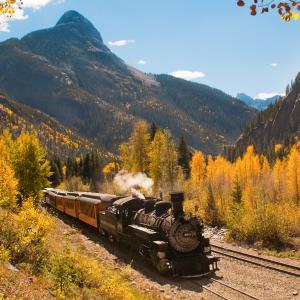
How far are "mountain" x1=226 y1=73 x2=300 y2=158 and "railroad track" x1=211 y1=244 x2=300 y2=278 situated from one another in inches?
5793

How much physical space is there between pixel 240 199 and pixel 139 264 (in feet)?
52.2

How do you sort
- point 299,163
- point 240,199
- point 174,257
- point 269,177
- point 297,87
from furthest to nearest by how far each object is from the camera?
point 297,87 < point 269,177 < point 299,163 < point 240,199 < point 174,257

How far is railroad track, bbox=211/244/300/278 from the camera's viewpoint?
53.1 feet

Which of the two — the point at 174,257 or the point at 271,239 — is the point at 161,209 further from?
the point at 271,239

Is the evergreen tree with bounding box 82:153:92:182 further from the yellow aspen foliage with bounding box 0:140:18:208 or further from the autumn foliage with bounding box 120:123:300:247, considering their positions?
the yellow aspen foliage with bounding box 0:140:18:208

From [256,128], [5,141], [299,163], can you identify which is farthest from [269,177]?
[256,128]

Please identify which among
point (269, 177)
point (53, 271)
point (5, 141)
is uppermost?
point (5, 141)

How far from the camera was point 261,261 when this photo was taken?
1812 centimetres

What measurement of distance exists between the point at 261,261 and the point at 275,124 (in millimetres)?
177133

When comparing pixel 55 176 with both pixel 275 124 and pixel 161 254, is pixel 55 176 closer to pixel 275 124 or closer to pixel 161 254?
pixel 161 254

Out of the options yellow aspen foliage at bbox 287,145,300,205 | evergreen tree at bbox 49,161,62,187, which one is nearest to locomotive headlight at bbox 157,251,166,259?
yellow aspen foliage at bbox 287,145,300,205

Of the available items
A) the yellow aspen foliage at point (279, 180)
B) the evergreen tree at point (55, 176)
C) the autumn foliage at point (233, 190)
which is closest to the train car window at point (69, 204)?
the autumn foliage at point (233, 190)

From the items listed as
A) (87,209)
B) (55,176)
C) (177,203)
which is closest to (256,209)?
(177,203)

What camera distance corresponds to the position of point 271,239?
22500mm
